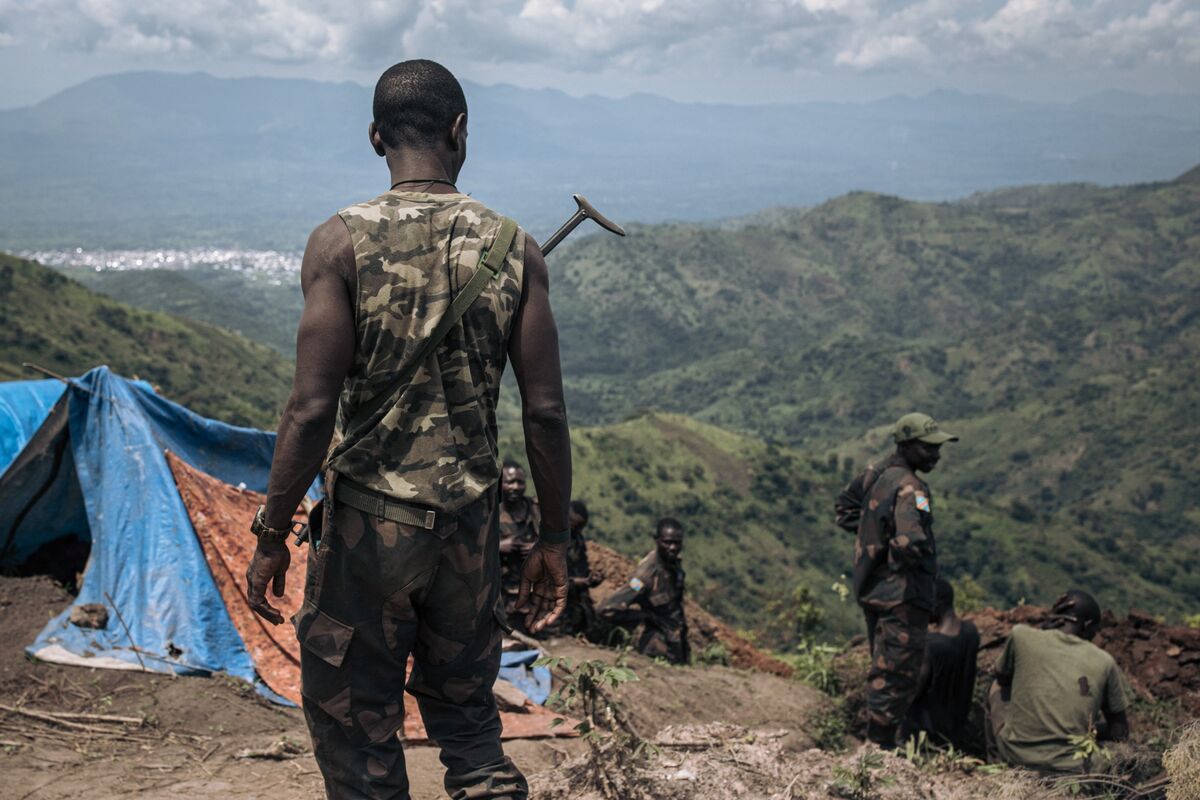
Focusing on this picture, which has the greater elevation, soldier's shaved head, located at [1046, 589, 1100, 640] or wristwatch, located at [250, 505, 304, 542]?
wristwatch, located at [250, 505, 304, 542]

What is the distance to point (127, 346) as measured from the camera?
40.3 meters

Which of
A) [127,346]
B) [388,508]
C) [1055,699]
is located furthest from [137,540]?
[127,346]

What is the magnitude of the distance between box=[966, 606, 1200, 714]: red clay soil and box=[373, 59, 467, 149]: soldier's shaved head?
577 cm

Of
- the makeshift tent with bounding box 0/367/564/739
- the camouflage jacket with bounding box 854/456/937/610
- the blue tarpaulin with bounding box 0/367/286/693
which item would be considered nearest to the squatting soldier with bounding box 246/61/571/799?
the makeshift tent with bounding box 0/367/564/739

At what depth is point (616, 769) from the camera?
3490 mm

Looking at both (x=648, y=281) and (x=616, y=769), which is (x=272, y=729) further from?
(x=648, y=281)

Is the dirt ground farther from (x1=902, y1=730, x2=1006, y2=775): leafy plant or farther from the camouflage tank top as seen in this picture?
the camouflage tank top

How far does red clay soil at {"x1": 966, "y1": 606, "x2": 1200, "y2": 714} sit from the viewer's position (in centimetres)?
698

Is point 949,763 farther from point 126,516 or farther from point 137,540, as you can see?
point 126,516

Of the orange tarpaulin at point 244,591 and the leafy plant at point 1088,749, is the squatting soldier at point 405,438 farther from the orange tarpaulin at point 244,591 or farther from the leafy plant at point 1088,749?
the leafy plant at point 1088,749

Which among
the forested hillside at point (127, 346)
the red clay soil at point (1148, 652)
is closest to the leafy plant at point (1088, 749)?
the red clay soil at point (1148, 652)

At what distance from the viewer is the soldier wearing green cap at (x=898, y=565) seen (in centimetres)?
532

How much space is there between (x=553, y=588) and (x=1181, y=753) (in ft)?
8.54

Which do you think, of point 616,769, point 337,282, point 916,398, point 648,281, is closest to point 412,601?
point 337,282
